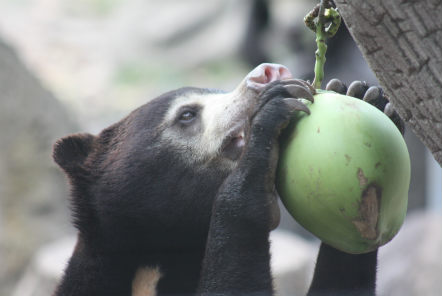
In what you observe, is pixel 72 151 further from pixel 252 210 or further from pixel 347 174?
pixel 347 174

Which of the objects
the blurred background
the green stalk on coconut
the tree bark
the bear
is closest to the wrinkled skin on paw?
the bear

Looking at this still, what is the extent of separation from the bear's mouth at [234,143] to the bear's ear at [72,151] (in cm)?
99

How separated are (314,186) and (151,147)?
147 centimetres

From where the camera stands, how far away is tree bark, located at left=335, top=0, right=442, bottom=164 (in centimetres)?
193

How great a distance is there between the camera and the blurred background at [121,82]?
6.98 metres

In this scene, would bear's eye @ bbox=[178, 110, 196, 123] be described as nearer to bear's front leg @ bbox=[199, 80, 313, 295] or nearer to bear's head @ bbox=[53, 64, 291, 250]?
bear's head @ bbox=[53, 64, 291, 250]

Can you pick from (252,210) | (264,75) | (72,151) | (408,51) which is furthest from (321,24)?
(72,151)

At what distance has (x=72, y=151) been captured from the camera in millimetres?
3902

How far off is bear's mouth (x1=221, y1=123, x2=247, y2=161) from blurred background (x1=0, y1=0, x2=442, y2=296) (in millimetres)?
1708

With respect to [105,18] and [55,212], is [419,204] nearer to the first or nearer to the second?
[55,212]

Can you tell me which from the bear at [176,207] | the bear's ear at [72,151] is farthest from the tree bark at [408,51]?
the bear's ear at [72,151]

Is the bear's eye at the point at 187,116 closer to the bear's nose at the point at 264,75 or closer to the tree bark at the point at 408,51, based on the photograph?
the bear's nose at the point at 264,75

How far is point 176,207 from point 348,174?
1358mm

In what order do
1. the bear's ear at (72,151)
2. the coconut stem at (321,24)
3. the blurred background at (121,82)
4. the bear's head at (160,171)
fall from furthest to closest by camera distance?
1. the blurred background at (121,82)
2. the bear's ear at (72,151)
3. the bear's head at (160,171)
4. the coconut stem at (321,24)
